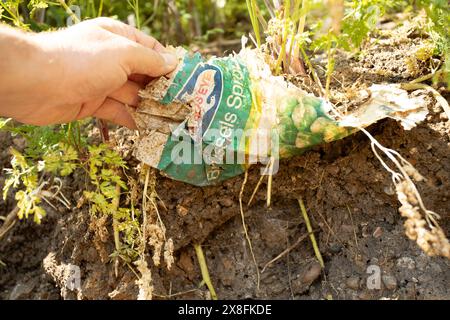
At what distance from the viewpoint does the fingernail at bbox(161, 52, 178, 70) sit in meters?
1.46

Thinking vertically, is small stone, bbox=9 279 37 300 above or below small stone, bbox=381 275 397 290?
below

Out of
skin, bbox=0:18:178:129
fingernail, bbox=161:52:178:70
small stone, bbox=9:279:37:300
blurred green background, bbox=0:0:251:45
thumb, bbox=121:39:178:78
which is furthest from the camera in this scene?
blurred green background, bbox=0:0:251:45

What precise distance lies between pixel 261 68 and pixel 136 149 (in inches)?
16.9

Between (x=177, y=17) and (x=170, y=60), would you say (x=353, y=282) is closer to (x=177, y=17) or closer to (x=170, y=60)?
(x=170, y=60)

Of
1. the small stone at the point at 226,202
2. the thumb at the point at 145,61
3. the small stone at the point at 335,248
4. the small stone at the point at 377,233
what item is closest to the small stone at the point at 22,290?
the small stone at the point at 226,202

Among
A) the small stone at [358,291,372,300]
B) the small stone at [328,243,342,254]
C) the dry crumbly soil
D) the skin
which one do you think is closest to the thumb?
the skin

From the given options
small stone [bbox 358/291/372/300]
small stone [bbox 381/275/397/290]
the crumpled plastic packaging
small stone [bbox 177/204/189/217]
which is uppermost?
the crumpled plastic packaging

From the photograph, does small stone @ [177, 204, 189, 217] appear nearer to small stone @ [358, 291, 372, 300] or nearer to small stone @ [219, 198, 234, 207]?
small stone @ [219, 198, 234, 207]

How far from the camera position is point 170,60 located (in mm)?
1470

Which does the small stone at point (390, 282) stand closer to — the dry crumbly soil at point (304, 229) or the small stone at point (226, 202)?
the dry crumbly soil at point (304, 229)

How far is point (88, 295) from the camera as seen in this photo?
1515 millimetres

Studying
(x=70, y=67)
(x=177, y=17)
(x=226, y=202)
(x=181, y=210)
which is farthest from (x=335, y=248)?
(x=177, y=17)

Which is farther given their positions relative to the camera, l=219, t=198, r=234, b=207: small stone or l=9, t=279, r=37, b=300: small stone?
l=9, t=279, r=37, b=300: small stone

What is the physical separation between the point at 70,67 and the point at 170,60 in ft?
0.97
